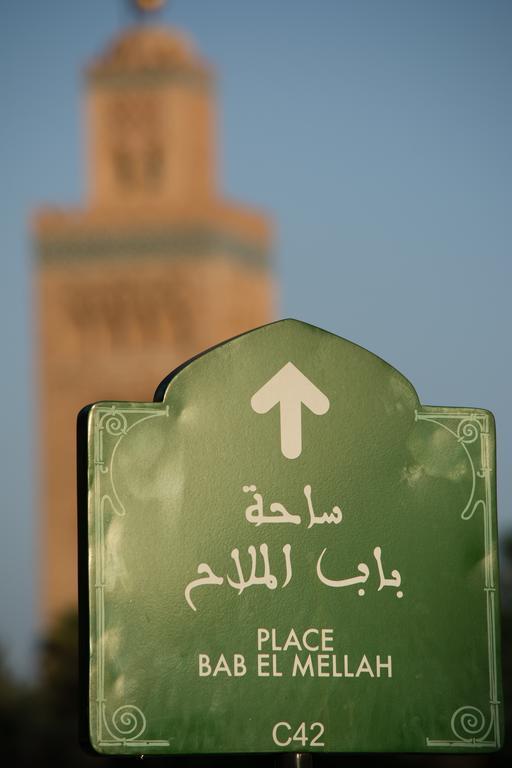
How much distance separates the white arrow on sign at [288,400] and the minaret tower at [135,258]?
5821cm

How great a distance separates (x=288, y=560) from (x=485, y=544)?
60 centimetres

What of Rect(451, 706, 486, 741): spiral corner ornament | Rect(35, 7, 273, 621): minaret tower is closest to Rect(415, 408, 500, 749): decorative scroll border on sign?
Rect(451, 706, 486, 741): spiral corner ornament

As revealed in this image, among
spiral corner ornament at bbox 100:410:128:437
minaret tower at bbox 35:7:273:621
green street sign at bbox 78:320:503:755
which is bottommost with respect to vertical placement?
minaret tower at bbox 35:7:273:621

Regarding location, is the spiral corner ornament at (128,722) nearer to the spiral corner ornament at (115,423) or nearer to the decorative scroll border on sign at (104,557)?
the decorative scroll border on sign at (104,557)

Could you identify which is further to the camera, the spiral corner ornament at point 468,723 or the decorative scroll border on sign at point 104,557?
the spiral corner ornament at point 468,723

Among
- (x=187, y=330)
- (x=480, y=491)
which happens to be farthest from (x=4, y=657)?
(x=480, y=491)

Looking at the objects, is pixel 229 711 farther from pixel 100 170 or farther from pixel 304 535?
pixel 100 170

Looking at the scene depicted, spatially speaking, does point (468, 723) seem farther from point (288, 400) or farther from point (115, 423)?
point (115, 423)

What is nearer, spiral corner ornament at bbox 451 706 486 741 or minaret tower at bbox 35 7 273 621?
spiral corner ornament at bbox 451 706 486 741

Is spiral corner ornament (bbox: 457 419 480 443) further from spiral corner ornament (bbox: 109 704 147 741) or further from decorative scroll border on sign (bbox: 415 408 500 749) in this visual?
spiral corner ornament (bbox: 109 704 147 741)

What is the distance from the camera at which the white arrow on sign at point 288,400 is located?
6.34m

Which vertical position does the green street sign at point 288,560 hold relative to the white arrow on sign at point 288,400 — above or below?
below

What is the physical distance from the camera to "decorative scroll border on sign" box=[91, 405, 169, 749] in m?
6.05

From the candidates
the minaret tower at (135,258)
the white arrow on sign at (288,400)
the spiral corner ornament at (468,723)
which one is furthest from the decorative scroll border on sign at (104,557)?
the minaret tower at (135,258)
